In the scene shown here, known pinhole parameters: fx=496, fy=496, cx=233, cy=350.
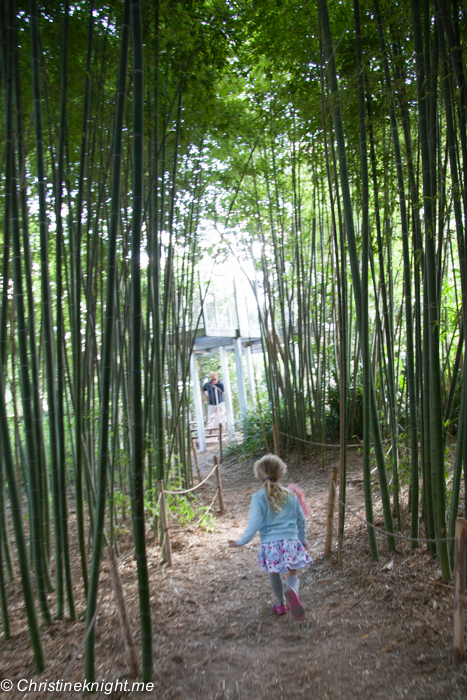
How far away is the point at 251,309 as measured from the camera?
10133mm

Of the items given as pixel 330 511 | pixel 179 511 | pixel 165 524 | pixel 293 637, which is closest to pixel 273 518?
pixel 293 637

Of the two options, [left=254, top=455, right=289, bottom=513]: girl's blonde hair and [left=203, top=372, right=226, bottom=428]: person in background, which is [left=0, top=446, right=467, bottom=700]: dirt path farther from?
[left=203, top=372, right=226, bottom=428]: person in background

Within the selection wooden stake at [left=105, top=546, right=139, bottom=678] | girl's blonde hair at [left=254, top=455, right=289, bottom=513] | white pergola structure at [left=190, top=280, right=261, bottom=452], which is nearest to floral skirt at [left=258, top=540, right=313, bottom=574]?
girl's blonde hair at [left=254, top=455, right=289, bottom=513]

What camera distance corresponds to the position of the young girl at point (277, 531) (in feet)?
7.09

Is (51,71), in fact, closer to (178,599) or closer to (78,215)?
(78,215)

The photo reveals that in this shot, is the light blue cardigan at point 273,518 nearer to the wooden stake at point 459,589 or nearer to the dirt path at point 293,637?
the dirt path at point 293,637

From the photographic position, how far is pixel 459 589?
1.54 m

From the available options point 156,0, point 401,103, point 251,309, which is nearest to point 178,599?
point 401,103

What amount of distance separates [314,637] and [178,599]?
2.69 ft

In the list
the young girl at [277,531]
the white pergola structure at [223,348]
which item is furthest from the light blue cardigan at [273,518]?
the white pergola structure at [223,348]

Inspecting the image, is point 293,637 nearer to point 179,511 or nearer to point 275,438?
point 179,511

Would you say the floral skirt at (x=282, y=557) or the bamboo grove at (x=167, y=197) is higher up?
the bamboo grove at (x=167, y=197)

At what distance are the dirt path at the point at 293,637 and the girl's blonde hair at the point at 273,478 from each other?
0.50 metres

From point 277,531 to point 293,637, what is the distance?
42 centimetres
